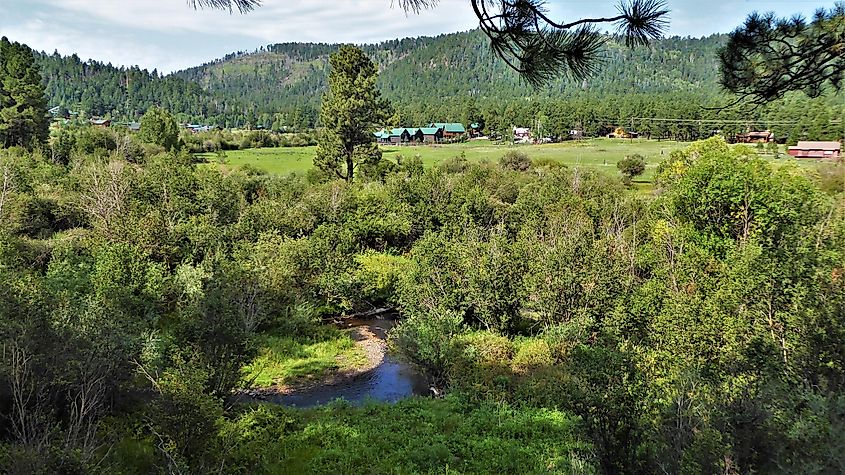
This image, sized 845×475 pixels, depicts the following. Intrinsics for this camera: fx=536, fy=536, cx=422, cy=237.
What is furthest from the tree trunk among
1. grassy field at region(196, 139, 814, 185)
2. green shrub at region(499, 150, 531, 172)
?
green shrub at region(499, 150, 531, 172)

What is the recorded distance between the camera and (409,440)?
12.3 meters

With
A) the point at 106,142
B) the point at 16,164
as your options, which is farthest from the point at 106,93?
the point at 16,164

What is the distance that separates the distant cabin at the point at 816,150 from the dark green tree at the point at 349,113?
22.2 metres

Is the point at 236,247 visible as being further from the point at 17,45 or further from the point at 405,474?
the point at 17,45

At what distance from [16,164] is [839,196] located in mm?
37902

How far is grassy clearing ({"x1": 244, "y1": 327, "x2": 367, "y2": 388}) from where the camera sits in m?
17.5

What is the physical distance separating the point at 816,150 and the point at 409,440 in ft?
85.3

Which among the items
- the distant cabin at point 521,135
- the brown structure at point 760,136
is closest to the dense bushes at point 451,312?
the brown structure at point 760,136

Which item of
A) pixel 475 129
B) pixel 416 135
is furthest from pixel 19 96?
pixel 475 129

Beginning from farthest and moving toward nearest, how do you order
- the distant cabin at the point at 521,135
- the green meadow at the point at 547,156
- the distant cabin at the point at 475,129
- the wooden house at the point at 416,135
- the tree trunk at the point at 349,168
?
the distant cabin at the point at 475,129 → the wooden house at the point at 416,135 → the distant cabin at the point at 521,135 → the green meadow at the point at 547,156 → the tree trunk at the point at 349,168

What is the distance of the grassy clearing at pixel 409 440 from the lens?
10992mm

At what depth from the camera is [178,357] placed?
9.61 meters

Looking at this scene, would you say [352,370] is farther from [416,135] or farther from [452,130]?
[452,130]

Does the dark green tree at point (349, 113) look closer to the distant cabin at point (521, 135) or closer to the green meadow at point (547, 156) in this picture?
the green meadow at point (547, 156)
